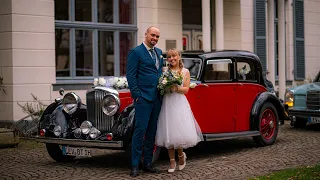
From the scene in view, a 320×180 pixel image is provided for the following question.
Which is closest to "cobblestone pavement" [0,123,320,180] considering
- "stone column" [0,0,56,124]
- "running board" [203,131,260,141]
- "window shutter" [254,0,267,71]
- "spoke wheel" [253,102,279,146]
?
"spoke wheel" [253,102,279,146]

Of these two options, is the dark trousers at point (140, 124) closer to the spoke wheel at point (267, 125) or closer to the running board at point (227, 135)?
the running board at point (227, 135)

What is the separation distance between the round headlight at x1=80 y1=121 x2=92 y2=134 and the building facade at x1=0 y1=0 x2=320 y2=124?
461cm

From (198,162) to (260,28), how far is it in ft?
32.5

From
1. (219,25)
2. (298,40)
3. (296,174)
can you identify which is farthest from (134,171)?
(298,40)

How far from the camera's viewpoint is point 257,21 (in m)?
17.2

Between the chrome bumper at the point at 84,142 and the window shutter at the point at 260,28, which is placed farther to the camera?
the window shutter at the point at 260,28

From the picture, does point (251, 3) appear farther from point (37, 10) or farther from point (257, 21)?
point (37, 10)

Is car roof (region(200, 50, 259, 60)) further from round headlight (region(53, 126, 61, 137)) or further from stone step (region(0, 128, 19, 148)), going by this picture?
stone step (region(0, 128, 19, 148))

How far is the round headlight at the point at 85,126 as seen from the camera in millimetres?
7620

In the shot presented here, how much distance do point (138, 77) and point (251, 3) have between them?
429 inches

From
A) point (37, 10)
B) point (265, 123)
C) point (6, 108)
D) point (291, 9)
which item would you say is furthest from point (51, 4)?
point (291, 9)

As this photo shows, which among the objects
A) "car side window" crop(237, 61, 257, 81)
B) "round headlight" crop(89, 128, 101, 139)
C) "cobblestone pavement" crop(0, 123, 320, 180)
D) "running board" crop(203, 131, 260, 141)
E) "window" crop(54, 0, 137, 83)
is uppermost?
"window" crop(54, 0, 137, 83)

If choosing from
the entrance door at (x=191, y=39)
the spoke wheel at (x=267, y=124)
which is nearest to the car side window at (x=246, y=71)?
the spoke wheel at (x=267, y=124)

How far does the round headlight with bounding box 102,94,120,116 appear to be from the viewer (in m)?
7.57
